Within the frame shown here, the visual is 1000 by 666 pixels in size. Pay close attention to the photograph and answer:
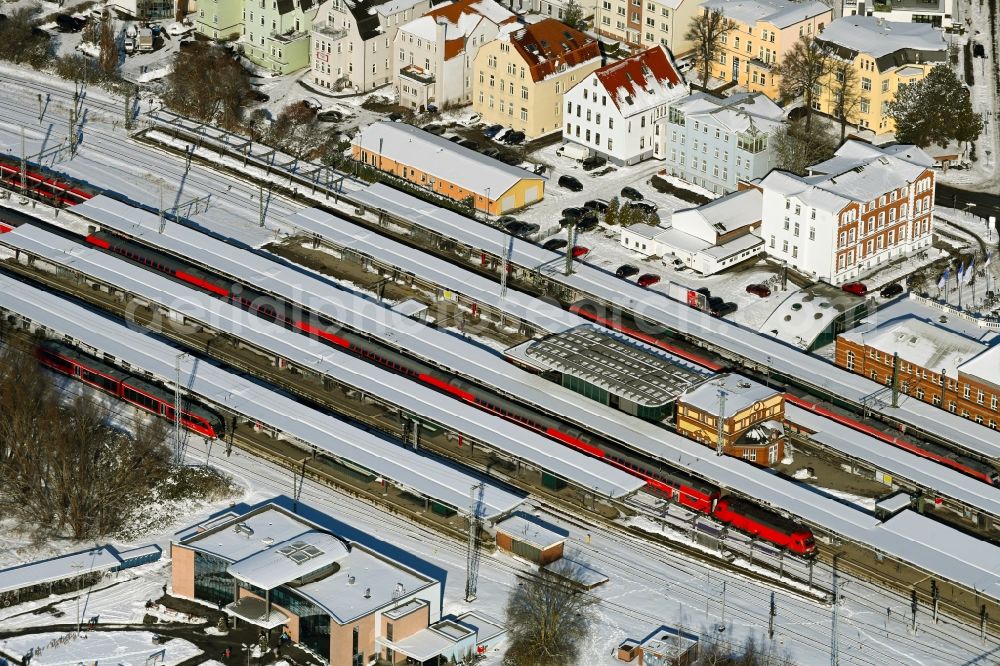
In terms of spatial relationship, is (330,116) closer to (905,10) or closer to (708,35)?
(708,35)

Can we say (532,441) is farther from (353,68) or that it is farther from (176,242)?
(353,68)

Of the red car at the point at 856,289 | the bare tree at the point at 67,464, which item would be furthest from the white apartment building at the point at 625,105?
the bare tree at the point at 67,464

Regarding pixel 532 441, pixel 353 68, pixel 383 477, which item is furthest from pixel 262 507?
pixel 353 68

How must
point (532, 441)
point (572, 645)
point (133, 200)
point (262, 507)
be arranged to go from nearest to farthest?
point (572, 645)
point (262, 507)
point (532, 441)
point (133, 200)

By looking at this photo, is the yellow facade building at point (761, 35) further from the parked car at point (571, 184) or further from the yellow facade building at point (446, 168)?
the yellow facade building at point (446, 168)

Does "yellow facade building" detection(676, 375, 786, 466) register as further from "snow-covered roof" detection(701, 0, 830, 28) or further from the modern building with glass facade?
"snow-covered roof" detection(701, 0, 830, 28)

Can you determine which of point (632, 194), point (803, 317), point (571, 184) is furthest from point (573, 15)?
point (803, 317)
